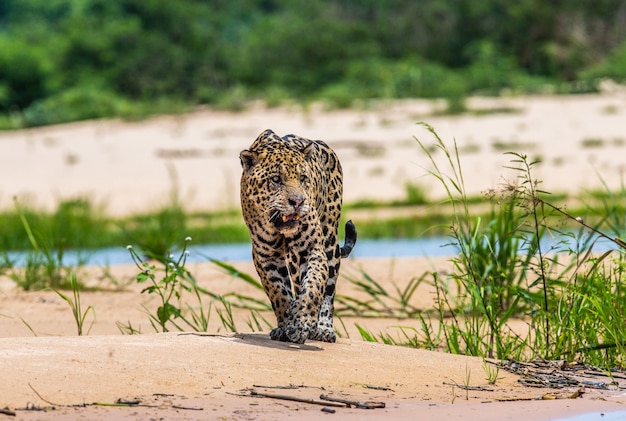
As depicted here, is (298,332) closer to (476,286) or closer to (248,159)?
(248,159)

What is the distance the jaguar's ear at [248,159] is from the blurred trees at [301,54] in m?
21.1

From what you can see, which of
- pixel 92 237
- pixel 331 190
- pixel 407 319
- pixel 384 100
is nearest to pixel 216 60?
pixel 384 100

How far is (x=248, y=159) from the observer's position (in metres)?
5.78

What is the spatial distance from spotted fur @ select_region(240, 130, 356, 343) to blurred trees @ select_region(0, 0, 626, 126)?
21.0 m

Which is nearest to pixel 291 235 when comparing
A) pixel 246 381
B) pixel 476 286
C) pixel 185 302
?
pixel 246 381

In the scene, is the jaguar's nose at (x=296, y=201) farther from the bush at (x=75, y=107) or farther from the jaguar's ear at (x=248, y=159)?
the bush at (x=75, y=107)

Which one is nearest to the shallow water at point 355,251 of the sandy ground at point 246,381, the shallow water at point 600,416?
the sandy ground at point 246,381

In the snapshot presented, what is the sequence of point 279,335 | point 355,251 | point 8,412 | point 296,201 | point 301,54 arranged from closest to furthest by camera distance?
point 8,412
point 296,201
point 279,335
point 355,251
point 301,54

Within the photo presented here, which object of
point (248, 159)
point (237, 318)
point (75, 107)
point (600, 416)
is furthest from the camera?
point (75, 107)

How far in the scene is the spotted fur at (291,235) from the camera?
18.2 ft

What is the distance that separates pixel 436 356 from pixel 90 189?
45.8 ft

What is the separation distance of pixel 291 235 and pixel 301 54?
26.3m

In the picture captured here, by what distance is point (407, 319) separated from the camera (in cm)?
838

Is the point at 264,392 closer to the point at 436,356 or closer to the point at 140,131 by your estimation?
the point at 436,356
